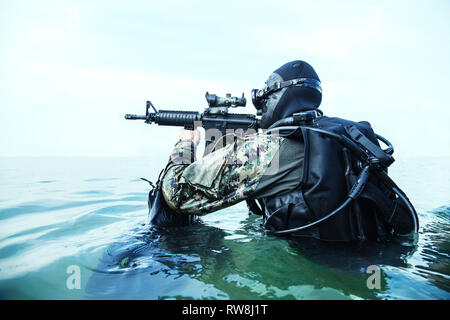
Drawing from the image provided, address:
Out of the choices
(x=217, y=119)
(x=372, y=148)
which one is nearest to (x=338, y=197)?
(x=372, y=148)

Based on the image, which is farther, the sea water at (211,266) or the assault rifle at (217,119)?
the assault rifle at (217,119)

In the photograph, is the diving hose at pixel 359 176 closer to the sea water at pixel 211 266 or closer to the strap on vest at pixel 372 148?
the strap on vest at pixel 372 148

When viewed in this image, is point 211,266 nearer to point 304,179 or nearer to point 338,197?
point 304,179

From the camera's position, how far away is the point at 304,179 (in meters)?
2.28

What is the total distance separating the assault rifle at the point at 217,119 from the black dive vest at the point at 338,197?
1.49 meters

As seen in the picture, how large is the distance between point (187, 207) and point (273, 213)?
830mm

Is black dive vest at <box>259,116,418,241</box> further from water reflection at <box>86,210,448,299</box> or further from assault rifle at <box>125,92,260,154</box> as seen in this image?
assault rifle at <box>125,92,260,154</box>

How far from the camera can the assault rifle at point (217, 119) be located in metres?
3.92

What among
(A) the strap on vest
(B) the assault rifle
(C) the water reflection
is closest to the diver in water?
(A) the strap on vest

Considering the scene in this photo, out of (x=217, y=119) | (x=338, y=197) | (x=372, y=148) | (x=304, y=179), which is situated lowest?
(x=338, y=197)

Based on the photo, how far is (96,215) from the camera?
4766 millimetres

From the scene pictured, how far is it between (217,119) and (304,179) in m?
2.04

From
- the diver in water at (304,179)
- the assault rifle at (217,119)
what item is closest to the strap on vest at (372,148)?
the diver in water at (304,179)
